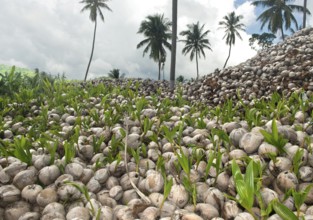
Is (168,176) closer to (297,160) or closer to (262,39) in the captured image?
(297,160)

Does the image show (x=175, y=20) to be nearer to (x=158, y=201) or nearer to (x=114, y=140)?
(x=114, y=140)

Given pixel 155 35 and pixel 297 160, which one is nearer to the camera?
pixel 297 160

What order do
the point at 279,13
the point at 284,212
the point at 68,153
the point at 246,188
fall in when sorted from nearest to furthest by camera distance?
the point at 284,212 < the point at 246,188 < the point at 68,153 < the point at 279,13

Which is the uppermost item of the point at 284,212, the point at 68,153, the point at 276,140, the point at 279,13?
the point at 279,13

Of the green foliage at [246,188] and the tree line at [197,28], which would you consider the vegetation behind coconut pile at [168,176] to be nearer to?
the green foliage at [246,188]

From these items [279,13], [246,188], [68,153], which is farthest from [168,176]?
[279,13]

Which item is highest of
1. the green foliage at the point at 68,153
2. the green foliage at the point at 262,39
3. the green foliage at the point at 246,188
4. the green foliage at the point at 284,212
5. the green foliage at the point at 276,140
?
the green foliage at the point at 262,39

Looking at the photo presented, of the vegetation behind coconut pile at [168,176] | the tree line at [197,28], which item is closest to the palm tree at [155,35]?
the tree line at [197,28]

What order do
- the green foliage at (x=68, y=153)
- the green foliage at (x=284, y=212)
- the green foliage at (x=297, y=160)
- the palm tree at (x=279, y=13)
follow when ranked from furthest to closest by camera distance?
1. the palm tree at (x=279, y=13)
2. the green foliage at (x=68, y=153)
3. the green foliage at (x=297, y=160)
4. the green foliage at (x=284, y=212)

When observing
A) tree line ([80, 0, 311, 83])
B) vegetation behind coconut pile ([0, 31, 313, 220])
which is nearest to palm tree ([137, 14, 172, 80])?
tree line ([80, 0, 311, 83])

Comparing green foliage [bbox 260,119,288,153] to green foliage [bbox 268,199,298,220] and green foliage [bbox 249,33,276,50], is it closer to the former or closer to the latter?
green foliage [bbox 268,199,298,220]

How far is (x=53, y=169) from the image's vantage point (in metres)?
2.57

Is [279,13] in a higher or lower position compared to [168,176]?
higher

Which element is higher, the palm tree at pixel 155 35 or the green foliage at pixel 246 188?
the palm tree at pixel 155 35
